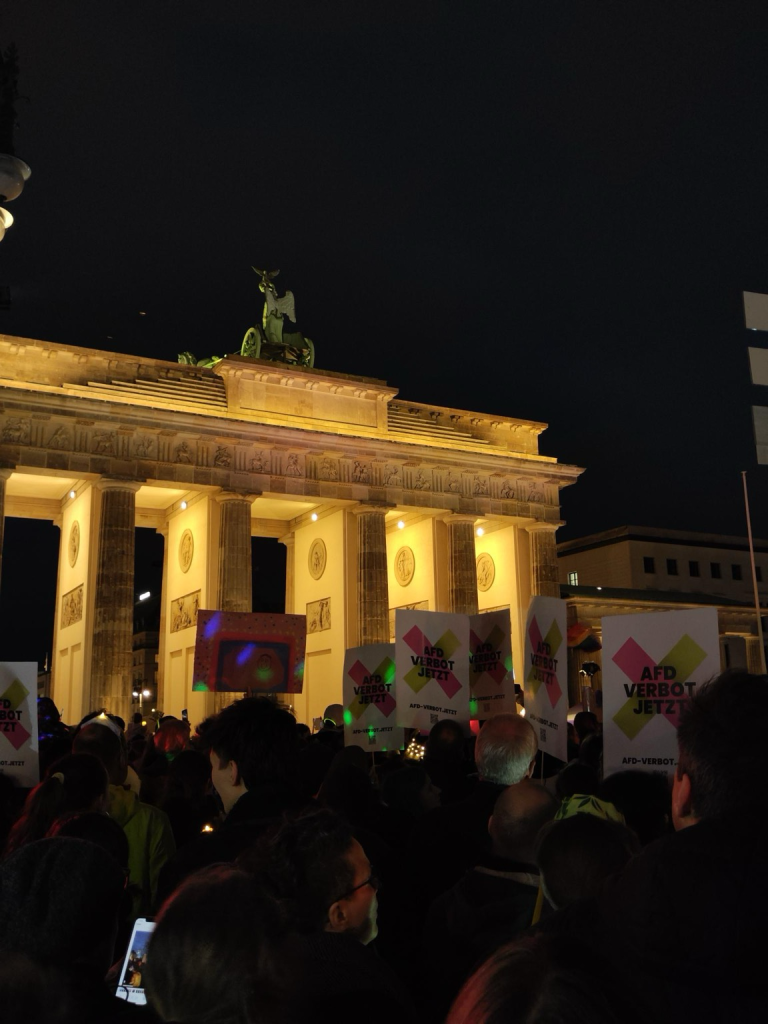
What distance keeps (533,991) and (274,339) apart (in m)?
41.9

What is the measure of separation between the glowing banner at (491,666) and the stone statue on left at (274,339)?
29.9 m

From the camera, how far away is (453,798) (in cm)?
722

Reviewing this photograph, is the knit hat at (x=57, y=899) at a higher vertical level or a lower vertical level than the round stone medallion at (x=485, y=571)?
lower

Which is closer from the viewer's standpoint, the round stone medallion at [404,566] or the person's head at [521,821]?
the person's head at [521,821]

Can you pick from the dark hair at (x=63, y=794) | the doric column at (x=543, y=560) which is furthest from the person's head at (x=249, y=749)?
the doric column at (x=543, y=560)

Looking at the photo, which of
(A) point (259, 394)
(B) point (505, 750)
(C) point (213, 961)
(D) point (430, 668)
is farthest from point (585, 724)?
(A) point (259, 394)

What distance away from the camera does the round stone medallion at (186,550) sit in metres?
40.2

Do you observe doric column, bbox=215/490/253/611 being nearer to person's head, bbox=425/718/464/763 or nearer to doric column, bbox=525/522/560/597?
doric column, bbox=525/522/560/597

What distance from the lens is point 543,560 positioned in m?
43.5

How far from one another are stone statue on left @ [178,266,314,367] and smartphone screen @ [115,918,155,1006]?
3797 cm

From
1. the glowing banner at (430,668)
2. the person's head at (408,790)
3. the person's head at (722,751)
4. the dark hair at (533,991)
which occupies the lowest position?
the person's head at (408,790)

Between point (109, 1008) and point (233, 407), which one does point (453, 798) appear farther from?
point (233, 407)

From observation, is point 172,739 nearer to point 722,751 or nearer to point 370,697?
point 370,697

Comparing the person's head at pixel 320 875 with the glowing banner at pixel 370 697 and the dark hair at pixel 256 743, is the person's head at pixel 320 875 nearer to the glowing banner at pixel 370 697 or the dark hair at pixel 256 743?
the dark hair at pixel 256 743
